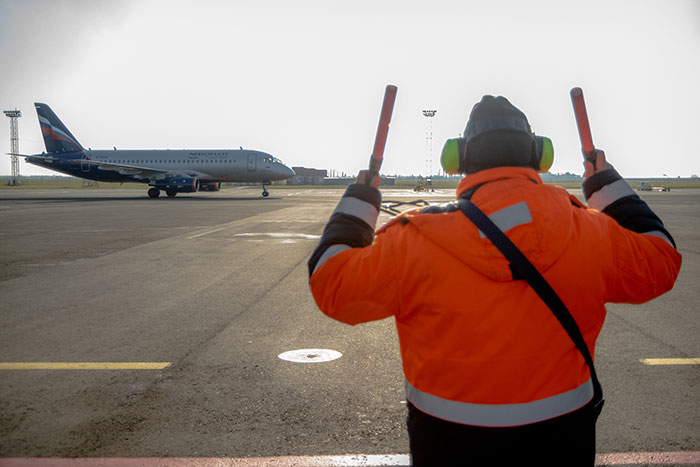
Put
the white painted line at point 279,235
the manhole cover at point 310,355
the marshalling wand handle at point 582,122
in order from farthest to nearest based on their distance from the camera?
the white painted line at point 279,235
the manhole cover at point 310,355
the marshalling wand handle at point 582,122

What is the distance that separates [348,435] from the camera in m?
3.68

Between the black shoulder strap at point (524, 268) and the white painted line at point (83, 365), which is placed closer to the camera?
the black shoulder strap at point (524, 268)

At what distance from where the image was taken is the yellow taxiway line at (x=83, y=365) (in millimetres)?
5105

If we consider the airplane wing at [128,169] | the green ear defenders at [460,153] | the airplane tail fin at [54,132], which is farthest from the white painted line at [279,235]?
the airplane tail fin at [54,132]

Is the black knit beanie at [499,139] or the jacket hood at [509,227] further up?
the black knit beanie at [499,139]

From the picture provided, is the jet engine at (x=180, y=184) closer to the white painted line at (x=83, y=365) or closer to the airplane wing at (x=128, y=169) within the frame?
the airplane wing at (x=128, y=169)

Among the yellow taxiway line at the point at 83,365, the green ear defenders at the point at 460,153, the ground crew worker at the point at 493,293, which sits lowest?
the yellow taxiway line at the point at 83,365

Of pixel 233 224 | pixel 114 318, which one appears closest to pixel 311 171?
pixel 233 224

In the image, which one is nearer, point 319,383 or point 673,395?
point 673,395

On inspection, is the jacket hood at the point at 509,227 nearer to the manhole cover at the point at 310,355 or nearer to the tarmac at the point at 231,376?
the tarmac at the point at 231,376

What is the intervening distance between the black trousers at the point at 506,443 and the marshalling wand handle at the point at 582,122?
101cm

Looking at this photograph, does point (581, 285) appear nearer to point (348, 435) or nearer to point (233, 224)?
point (348, 435)

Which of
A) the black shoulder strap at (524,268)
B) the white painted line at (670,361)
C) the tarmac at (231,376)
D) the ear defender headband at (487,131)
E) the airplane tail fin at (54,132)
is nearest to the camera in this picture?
Answer: the black shoulder strap at (524,268)

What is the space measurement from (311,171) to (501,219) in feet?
554
